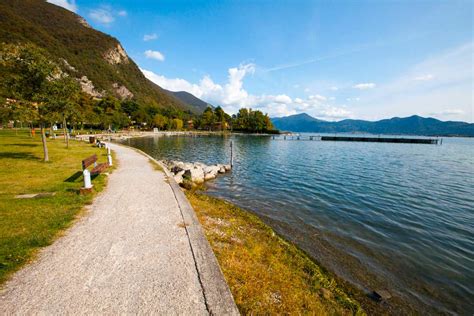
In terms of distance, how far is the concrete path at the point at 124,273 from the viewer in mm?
3232

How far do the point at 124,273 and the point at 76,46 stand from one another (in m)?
232

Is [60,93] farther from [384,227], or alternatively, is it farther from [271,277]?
[384,227]

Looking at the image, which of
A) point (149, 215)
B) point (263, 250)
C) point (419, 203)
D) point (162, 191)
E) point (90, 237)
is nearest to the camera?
point (90, 237)

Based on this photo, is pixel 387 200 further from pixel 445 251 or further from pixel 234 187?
pixel 234 187

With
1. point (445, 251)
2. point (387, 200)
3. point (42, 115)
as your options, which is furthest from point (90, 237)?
point (387, 200)

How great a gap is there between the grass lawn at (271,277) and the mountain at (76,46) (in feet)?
553

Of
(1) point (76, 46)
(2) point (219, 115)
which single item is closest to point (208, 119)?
(2) point (219, 115)

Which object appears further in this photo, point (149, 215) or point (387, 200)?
point (387, 200)

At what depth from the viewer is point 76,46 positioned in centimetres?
16662

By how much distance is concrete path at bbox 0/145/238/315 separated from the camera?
323 cm

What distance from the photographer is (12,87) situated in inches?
505

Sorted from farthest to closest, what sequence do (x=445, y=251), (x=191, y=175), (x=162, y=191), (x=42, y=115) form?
(x=191, y=175) < (x=42, y=115) < (x=162, y=191) < (x=445, y=251)

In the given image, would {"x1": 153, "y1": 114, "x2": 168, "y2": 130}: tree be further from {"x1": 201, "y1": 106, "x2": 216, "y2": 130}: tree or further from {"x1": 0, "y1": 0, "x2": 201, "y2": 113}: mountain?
{"x1": 0, "y1": 0, "x2": 201, "y2": 113}: mountain

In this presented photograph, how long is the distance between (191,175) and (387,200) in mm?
13614
